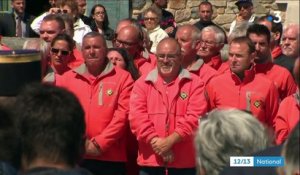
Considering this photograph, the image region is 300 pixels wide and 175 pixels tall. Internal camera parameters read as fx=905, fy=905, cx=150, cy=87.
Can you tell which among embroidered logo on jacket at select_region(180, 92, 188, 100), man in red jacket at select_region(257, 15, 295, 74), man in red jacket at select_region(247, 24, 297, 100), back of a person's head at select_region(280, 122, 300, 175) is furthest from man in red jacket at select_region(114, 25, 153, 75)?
back of a person's head at select_region(280, 122, 300, 175)

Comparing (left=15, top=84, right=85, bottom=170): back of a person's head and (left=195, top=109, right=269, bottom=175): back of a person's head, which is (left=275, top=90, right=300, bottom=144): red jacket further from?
(left=15, top=84, right=85, bottom=170): back of a person's head

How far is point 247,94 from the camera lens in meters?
6.62

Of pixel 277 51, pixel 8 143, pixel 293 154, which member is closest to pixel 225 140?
pixel 293 154

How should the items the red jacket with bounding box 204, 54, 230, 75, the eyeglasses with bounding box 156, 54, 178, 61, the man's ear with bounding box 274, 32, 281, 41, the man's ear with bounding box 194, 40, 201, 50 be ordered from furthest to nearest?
1. the man's ear with bounding box 274, 32, 281, 41
2. the man's ear with bounding box 194, 40, 201, 50
3. the red jacket with bounding box 204, 54, 230, 75
4. the eyeglasses with bounding box 156, 54, 178, 61

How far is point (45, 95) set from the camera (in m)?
3.41

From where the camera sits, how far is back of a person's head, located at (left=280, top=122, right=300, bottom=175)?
121 inches

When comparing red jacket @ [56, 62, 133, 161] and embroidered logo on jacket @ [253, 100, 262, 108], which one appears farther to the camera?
red jacket @ [56, 62, 133, 161]

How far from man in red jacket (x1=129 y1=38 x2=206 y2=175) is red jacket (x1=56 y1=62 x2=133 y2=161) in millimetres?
166

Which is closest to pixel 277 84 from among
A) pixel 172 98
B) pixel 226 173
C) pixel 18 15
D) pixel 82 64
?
pixel 172 98

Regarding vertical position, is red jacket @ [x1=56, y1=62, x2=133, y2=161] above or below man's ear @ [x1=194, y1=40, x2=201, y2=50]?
below

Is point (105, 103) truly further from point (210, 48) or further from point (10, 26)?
point (10, 26)

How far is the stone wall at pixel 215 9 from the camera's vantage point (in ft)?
46.1

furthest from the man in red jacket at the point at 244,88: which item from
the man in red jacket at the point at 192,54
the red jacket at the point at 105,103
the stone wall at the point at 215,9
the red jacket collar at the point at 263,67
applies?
the stone wall at the point at 215,9

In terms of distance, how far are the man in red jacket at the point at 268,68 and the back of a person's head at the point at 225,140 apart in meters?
3.23
